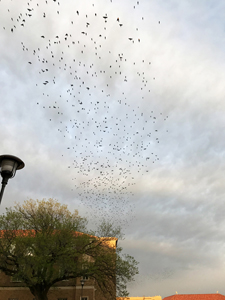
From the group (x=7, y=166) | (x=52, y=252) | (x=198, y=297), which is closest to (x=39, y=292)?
(x=52, y=252)

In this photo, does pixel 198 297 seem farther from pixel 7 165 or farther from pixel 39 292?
pixel 7 165

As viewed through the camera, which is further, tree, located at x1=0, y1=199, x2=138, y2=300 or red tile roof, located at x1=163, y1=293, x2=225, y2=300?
red tile roof, located at x1=163, y1=293, x2=225, y2=300

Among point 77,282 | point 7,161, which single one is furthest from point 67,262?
point 7,161

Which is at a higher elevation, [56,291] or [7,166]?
[7,166]

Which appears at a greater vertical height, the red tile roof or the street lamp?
the street lamp

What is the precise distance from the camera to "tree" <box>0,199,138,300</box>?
81.0 feet

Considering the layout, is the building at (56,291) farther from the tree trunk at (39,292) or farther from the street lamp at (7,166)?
the street lamp at (7,166)

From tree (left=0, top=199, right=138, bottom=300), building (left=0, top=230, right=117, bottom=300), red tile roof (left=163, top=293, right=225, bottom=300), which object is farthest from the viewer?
red tile roof (left=163, top=293, right=225, bottom=300)

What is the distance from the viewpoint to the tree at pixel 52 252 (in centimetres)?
2470

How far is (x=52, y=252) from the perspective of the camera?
82.5ft

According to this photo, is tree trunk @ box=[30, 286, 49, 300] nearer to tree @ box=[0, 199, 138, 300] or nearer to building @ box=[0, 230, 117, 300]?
tree @ box=[0, 199, 138, 300]

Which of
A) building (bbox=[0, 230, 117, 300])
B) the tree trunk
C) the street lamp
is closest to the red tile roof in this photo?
building (bbox=[0, 230, 117, 300])

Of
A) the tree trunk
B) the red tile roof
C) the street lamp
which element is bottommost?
the tree trunk

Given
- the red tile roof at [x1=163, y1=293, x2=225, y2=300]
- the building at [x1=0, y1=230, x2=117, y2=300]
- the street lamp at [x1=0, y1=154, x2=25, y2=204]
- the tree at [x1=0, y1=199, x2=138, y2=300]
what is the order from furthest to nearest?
1. the red tile roof at [x1=163, y1=293, x2=225, y2=300]
2. the building at [x1=0, y1=230, x2=117, y2=300]
3. the tree at [x1=0, y1=199, x2=138, y2=300]
4. the street lamp at [x1=0, y1=154, x2=25, y2=204]
